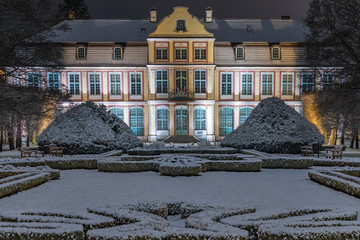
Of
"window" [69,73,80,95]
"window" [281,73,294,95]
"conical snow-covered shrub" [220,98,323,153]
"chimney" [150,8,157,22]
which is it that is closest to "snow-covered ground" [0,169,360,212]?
"conical snow-covered shrub" [220,98,323,153]

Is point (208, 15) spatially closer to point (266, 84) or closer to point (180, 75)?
point (180, 75)

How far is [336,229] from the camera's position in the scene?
4148mm

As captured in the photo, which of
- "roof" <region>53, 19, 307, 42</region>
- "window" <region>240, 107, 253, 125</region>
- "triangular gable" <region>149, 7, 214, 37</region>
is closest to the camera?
"triangular gable" <region>149, 7, 214, 37</region>

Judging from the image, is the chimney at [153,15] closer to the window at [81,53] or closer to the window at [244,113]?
the window at [81,53]

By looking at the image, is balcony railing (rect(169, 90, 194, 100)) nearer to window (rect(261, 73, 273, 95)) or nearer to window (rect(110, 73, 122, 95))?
window (rect(110, 73, 122, 95))

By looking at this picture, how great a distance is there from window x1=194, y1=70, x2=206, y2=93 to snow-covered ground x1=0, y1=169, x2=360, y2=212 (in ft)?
59.2

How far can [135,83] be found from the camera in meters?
28.7

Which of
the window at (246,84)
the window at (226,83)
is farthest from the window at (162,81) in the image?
the window at (246,84)

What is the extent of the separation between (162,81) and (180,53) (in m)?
2.99

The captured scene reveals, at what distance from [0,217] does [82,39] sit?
26.6 metres

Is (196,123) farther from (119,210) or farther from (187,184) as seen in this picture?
(119,210)

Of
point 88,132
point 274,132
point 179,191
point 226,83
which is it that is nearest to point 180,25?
point 226,83

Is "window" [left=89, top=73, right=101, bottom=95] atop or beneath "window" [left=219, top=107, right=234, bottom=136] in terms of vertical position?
atop

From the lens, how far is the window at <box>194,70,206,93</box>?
28.2 meters
